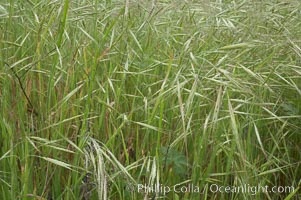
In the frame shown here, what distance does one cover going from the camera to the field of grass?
110 cm

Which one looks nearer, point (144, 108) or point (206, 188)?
point (206, 188)

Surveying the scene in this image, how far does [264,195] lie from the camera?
49.8 inches

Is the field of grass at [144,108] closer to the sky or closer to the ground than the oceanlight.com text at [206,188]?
closer to the sky

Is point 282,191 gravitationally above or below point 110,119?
below

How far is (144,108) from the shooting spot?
1.28 m

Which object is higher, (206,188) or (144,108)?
(144,108)

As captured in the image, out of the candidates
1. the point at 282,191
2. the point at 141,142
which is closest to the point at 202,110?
the point at 141,142

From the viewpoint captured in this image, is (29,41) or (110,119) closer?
(110,119)

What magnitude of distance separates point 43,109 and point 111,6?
0.46m

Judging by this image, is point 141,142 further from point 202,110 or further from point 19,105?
point 19,105

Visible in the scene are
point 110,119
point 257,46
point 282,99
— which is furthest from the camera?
point 282,99

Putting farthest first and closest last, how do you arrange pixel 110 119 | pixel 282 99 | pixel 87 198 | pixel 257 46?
pixel 282 99 → pixel 257 46 → pixel 110 119 → pixel 87 198

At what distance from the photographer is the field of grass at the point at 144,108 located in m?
1.10

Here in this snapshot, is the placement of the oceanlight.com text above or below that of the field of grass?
below
